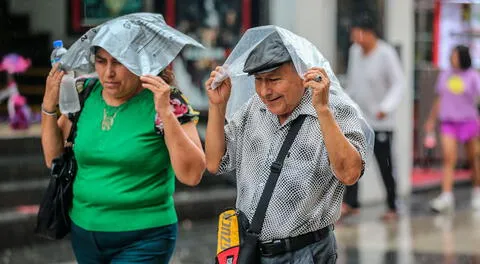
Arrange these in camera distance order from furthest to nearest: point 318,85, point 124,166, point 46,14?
1. point 46,14
2. point 124,166
3. point 318,85

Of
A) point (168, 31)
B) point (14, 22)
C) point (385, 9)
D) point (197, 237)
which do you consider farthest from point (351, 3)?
point (168, 31)

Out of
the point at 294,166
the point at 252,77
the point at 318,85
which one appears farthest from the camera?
the point at 252,77

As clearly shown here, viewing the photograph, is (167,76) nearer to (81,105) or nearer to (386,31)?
(81,105)

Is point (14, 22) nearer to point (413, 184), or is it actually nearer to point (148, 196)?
point (413, 184)

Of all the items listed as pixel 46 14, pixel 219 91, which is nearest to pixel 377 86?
pixel 46 14

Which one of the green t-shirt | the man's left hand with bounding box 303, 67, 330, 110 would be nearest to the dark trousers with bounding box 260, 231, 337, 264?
the man's left hand with bounding box 303, 67, 330, 110

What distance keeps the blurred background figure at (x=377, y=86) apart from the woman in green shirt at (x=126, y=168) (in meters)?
5.15

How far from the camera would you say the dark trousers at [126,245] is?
4.30 metres

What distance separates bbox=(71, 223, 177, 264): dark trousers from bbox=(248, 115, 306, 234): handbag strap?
0.68m

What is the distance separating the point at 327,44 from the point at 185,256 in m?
3.49

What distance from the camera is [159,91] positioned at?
159 inches

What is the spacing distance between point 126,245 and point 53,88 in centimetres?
79

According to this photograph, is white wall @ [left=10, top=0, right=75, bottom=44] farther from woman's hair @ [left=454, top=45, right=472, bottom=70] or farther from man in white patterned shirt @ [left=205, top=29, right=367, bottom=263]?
man in white patterned shirt @ [left=205, top=29, right=367, bottom=263]

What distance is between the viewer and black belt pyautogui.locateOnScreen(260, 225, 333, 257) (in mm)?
3793
